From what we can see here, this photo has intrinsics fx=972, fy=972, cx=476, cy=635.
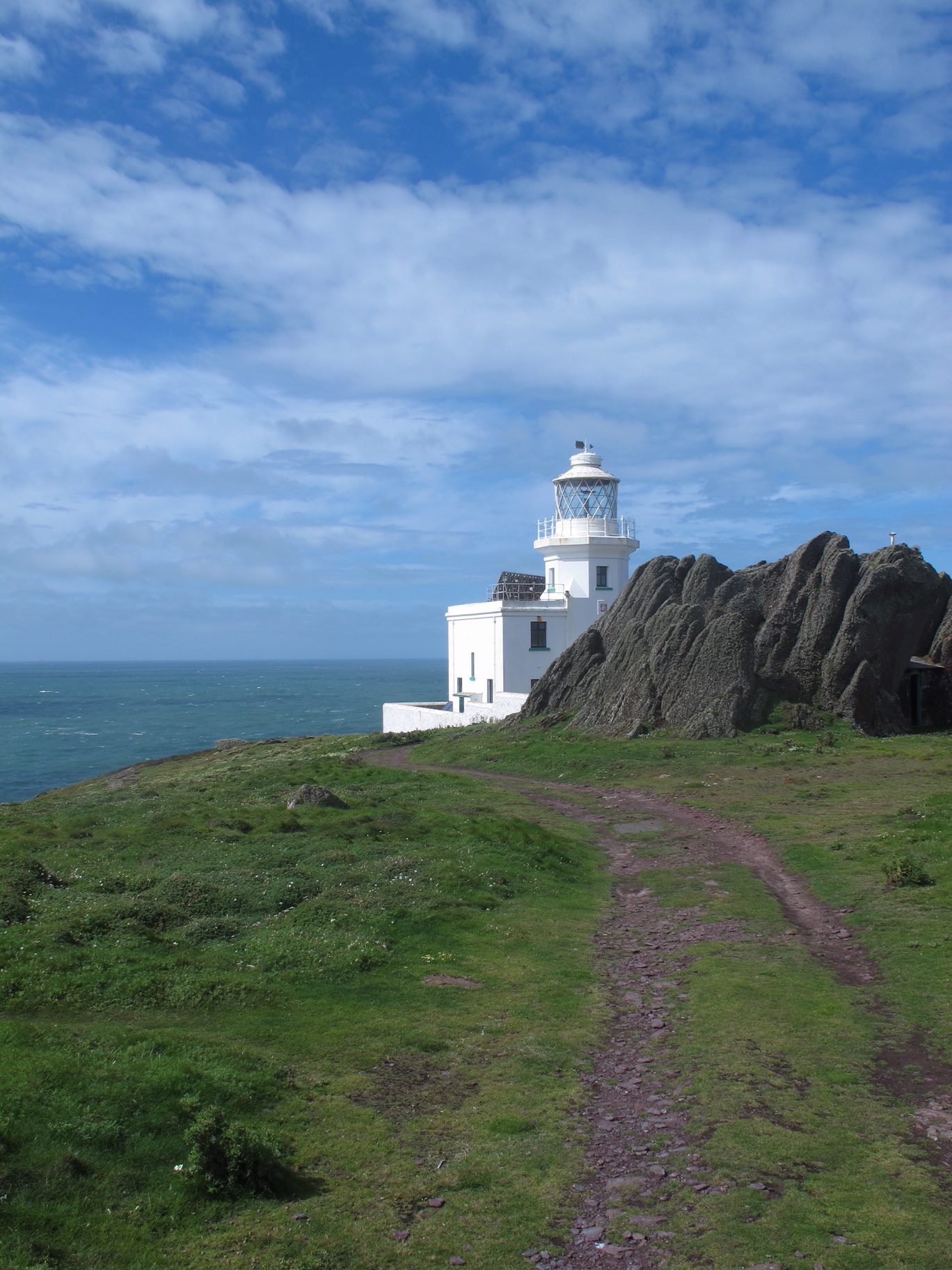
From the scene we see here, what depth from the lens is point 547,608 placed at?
58.8m

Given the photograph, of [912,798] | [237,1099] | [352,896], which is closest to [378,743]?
[912,798]

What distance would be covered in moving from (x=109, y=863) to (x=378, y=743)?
107 feet

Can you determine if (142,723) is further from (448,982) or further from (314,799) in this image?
(448,982)

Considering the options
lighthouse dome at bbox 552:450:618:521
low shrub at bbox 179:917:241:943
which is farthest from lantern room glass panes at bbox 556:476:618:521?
low shrub at bbox 179:917:241:943

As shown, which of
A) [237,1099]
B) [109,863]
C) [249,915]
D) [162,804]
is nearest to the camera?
[237,1099]

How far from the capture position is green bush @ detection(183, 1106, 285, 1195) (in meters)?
7.86

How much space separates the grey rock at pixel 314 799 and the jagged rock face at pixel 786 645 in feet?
56.2

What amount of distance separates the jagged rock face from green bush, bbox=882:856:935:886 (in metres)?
20.0

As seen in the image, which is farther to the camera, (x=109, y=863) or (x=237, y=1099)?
(x=109, y=863)

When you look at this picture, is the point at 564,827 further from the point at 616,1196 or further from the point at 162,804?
the point at 616,1196

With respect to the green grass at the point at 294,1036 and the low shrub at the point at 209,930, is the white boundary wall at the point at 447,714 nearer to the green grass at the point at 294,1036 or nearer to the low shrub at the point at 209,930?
the green grass at the point at 294,1036

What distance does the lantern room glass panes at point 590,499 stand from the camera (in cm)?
6141

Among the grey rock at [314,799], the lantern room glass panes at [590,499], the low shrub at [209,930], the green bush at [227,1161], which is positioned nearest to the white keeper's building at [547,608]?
the lantern room glass panes at [590,499]

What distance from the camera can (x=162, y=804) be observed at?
28.5 metres
